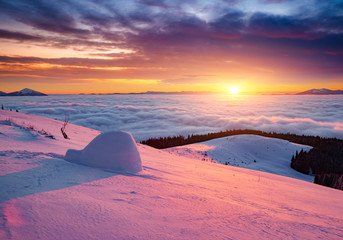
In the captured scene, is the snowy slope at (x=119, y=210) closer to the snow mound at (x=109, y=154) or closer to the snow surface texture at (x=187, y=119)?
the snow mound at (x=109, y=154)

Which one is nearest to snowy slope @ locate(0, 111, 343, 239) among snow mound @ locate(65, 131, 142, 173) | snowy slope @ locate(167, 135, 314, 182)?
snow mound @ locate(65, 131, 142, 173)

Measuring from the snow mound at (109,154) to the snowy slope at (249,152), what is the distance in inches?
366

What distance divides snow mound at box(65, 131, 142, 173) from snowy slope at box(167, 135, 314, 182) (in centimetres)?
928

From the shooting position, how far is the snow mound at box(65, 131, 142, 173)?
3574mm

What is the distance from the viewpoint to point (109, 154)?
367 cm

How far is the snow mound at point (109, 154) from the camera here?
3574mm

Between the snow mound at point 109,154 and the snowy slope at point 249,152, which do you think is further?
the snowy slope at point 249,152

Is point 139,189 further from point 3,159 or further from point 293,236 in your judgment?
point 3,159

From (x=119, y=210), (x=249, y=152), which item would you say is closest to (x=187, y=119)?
(x=249, y=152)

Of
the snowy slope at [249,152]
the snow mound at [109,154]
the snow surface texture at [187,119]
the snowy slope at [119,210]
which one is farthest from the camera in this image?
the snow surface texture at [187,119]

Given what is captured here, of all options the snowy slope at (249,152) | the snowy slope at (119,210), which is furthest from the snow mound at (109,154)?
the snowy slope at (249,152)

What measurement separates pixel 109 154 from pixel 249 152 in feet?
45.7

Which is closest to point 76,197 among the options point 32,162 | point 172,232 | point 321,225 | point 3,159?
point 172,232

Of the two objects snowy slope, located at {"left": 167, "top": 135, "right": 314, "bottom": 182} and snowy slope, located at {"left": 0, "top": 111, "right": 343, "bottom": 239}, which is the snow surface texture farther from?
snowy slope, located at {"left": 0, "top": 111, "right": 343, "bottom": 239}
